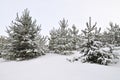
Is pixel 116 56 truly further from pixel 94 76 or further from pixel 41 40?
pixel 41 40

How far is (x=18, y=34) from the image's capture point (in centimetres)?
1203

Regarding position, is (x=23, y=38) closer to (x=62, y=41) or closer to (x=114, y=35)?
(x=62, y=41)

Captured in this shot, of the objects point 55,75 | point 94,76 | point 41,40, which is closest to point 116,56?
point 94,76

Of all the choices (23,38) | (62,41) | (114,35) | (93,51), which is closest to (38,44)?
(23,38)

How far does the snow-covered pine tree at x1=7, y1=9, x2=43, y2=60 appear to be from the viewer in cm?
1184

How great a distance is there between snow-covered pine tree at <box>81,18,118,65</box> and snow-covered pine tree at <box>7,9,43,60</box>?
14.8 ft

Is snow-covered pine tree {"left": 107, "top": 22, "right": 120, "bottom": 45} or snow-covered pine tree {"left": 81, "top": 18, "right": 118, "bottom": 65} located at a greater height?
snow-covered pine tree {"left": 107, "top": 22, "right": 120, "bottom": 45}

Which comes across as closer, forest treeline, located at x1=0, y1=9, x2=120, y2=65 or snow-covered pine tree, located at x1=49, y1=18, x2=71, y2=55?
forest treeline, located at x1=0, y1=9, x2=120, y2=65

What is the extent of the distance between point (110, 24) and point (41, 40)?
14.8 metres

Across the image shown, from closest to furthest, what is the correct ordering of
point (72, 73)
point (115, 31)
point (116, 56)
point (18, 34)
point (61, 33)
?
point (72, 73)
point (116, 56)
point (18, 34)
point (61, 33)
point (115, 31)

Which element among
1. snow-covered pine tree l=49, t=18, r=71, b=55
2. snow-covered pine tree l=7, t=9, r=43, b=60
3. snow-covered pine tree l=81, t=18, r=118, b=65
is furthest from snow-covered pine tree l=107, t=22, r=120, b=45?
snow-covered pine tree l=7, t=9, r=43, b=60

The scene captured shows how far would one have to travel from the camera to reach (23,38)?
11914 millimetres

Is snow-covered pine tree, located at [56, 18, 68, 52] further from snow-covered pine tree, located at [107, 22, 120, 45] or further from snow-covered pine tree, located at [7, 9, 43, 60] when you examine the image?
snow-covered pine tree, located at [107, 22, 120, 45]

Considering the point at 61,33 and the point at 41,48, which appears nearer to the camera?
the point at 41,48
